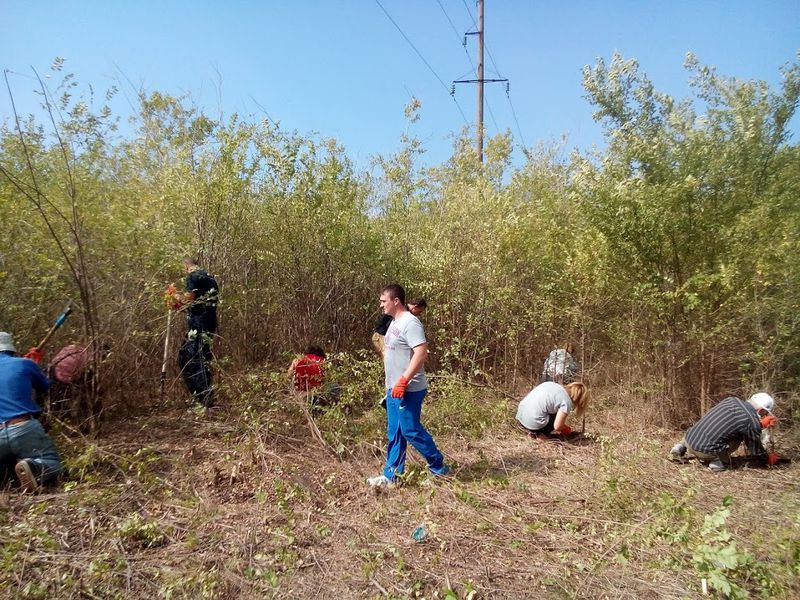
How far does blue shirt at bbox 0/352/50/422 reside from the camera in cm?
377

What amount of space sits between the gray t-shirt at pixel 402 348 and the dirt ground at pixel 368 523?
750mm

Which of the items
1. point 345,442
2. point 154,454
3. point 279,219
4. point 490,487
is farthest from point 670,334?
point 154,454

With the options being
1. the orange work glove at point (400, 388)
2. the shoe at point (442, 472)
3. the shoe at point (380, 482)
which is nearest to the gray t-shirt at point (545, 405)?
the shoe at point (442, 472)

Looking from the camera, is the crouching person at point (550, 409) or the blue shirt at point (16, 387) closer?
the blue shirt at point (16, 387)

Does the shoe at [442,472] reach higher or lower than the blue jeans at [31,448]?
lower

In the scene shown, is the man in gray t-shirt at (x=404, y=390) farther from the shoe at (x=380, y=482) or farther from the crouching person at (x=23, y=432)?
the crouching person at (x=23, y=432)

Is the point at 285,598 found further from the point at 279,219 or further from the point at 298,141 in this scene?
the point at 298,141

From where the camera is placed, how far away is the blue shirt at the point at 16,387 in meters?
3.77

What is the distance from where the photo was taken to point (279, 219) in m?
6.78

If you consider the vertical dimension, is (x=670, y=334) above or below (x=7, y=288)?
below

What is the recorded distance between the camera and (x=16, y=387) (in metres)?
3.81

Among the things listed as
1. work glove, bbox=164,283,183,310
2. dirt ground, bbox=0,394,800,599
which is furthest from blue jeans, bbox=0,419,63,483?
work glove, bbox=164,283,183,310

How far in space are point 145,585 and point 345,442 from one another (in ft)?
7.24

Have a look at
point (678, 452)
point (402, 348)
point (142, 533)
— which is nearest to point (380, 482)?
point (402, 348)
